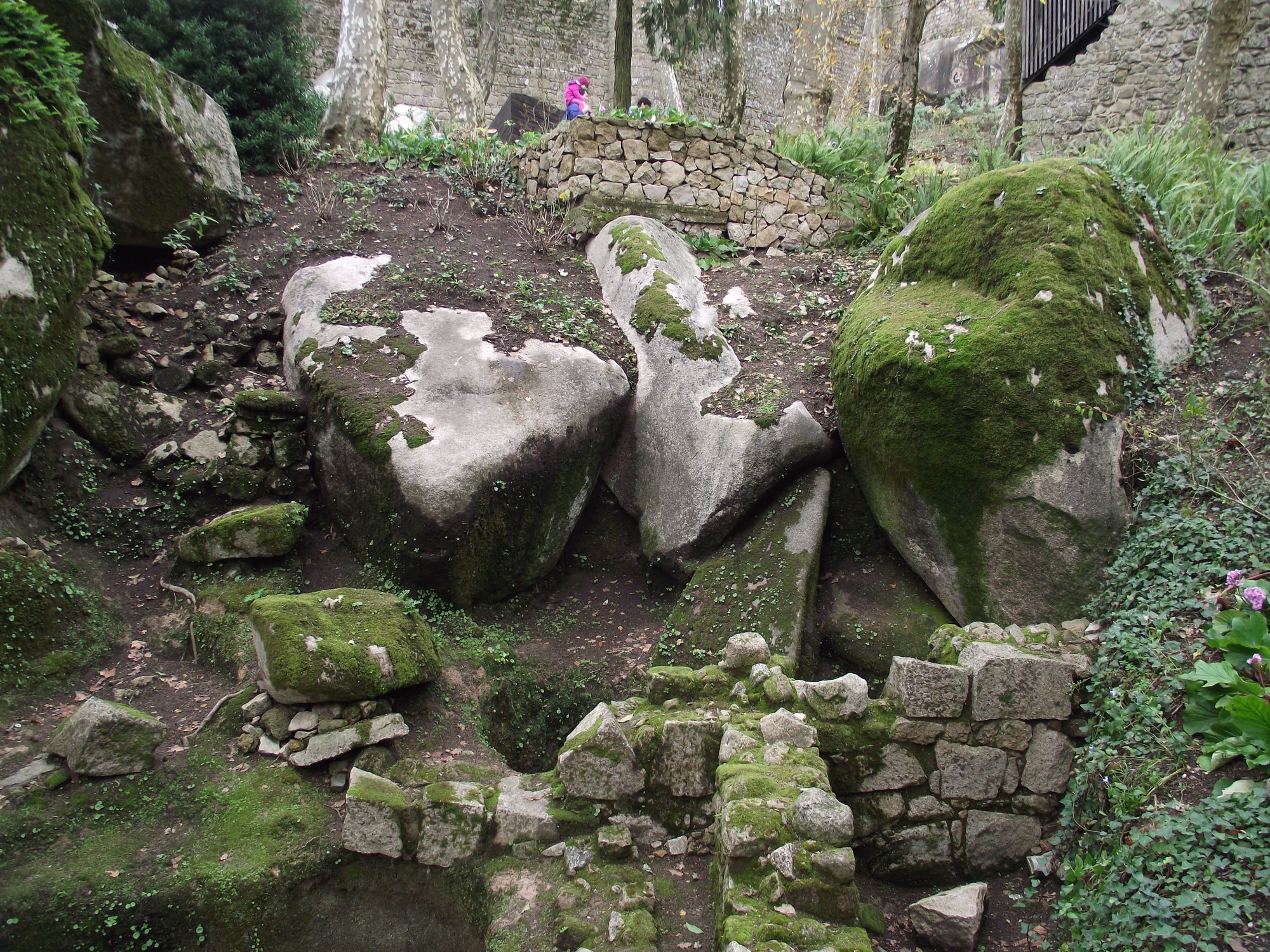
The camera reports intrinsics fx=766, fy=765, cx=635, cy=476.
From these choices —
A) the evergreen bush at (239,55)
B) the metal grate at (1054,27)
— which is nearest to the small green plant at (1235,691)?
the evergreen bush at (239,55)

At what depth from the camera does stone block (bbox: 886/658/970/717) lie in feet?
12.7

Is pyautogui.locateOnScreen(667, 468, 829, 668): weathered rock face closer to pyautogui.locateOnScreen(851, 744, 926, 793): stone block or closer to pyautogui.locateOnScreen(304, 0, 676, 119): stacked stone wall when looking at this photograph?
pyautogui.locateOnScreen(851, 744, 926, 793): stone block

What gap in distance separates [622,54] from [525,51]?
8477 millimetres

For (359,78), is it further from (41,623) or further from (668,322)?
(41,623)

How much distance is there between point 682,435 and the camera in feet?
19.9

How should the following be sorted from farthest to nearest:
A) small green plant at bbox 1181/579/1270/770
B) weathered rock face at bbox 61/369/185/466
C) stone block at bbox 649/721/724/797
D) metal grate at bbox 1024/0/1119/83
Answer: metal grate at bbox 1024/0/1119/83, weathered rock face at bbox 61/369/185/466, stone block at bbox 649/721/724/797, small green plant at bbox 1181/579/1270/770

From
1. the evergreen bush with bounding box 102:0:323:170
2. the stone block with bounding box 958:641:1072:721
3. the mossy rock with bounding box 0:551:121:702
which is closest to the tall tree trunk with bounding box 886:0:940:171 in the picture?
the stone block with bounding box 958:641:1072:721

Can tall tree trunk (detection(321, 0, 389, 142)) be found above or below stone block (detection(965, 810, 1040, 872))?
above

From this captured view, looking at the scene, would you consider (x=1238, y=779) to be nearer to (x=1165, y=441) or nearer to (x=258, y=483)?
(x=1165, y=441)

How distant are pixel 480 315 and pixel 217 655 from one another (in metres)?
3.37

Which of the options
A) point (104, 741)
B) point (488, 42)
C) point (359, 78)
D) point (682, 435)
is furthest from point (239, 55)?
point (104, 741)

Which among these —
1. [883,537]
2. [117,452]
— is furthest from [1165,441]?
[117,452]

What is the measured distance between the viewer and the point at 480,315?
664 cm

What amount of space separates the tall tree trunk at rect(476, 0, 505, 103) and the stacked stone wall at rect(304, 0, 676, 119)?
5.60 ft
